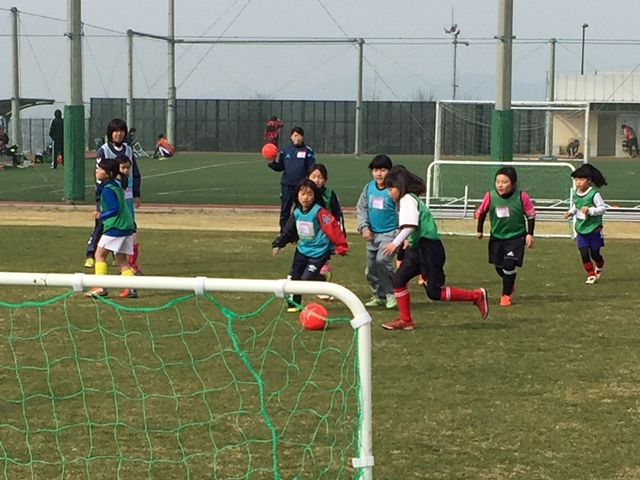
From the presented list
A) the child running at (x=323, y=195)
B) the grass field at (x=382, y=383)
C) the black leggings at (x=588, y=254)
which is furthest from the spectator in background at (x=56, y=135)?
the child running at (x=323, y=195)

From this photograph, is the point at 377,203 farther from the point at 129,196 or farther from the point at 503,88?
the point at 503,88

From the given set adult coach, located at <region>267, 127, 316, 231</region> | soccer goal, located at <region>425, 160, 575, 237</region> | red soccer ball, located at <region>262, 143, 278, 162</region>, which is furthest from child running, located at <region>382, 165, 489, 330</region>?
soccer goal, located at <region>425, 160, 575, 237</region>

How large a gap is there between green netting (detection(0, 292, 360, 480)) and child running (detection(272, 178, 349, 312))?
1.66ft

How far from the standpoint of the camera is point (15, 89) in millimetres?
34250

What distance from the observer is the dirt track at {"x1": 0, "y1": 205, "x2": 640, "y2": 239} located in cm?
1878

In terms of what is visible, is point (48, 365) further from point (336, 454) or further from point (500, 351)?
point (500, 351)

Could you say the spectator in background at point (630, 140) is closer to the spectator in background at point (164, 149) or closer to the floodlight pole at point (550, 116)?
the floodlight pole at point (550, 116)

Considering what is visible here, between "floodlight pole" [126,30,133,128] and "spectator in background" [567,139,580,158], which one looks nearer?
"spectator in background" [567,139,580,158]

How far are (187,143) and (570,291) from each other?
41612 millimetres

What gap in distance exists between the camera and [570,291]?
12.0 meters

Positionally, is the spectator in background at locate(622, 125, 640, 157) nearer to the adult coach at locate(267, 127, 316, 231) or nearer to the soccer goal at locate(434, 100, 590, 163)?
the soccer goal at locate(434, 100, 590, 163)

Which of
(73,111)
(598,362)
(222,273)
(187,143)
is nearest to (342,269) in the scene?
(222,273)

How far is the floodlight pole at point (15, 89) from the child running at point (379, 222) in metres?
23.8

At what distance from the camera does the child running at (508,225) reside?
1089cm
